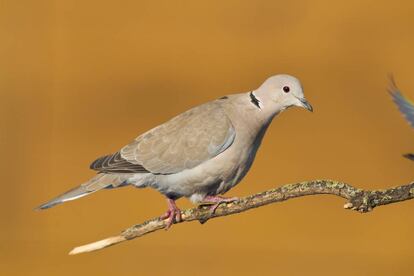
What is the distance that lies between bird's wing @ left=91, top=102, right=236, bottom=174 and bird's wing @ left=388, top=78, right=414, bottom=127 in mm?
726

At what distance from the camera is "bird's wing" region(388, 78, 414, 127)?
3563mm

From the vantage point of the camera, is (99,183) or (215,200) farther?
(99,183)

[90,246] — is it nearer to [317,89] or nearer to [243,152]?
[243,152]

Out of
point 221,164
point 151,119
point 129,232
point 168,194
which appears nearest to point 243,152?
point 221,164

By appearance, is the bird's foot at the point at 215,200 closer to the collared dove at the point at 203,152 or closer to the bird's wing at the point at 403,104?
the collared dove at the point at 203,152

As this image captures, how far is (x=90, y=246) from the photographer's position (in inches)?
107

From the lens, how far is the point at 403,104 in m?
3.67

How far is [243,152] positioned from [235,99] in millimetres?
252

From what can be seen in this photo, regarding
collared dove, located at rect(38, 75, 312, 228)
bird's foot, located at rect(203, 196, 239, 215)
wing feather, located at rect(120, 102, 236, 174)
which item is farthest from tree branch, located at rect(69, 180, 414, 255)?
wing feather, located at rect(120, 102, 236, 174)

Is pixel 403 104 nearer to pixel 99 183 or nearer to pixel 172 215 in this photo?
pixel 172 215

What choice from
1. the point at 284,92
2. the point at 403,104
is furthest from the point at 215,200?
the point at 403,104

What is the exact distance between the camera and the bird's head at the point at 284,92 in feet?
10.3

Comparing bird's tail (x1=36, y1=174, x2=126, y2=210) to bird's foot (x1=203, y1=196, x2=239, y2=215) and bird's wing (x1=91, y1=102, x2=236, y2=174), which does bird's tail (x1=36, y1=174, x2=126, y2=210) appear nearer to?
bird's wing (x1=91, y1=102, x2=236, y2=174)

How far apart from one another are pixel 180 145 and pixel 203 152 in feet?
0.43
